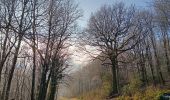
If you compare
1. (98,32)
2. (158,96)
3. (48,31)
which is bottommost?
(158,96)

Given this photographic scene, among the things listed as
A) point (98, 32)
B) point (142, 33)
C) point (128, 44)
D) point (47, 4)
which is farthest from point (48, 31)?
point (142, 33)

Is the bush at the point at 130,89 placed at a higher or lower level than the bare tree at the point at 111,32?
lower

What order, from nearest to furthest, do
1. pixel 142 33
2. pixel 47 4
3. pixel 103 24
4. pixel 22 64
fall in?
pixel 47 4, pixel 103 24, pixel 142 33, pixel 22 64

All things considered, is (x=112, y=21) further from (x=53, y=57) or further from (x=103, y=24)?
(x=53, y=57)

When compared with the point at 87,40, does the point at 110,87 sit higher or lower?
lower

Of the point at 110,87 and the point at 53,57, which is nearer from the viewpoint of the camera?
the point at 53,57

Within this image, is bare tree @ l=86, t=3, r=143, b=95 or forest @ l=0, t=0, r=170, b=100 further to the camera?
bare tree @ l=86, t=3, r=143, b=95

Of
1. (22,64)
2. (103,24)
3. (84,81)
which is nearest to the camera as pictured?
(103,24)

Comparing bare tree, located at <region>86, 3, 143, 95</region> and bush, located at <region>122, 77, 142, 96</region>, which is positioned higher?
bare tree, located at <region>86, 3, 143, 95</region>

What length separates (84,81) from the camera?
101 m

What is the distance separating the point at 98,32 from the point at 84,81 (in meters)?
70.1

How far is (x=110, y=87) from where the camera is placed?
37.8 m

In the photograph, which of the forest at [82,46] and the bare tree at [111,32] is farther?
the bare tree at [111,32]

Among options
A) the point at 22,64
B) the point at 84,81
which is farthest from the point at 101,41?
the point at 84,81
